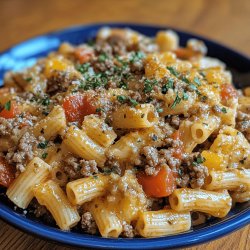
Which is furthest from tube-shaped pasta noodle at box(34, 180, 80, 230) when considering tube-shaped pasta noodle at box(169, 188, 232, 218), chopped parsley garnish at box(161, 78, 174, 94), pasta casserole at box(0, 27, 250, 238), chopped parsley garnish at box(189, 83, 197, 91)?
→ chopped parsley garnish at box(189, 83, 197, 91)

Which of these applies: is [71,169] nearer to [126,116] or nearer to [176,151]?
[126,116]

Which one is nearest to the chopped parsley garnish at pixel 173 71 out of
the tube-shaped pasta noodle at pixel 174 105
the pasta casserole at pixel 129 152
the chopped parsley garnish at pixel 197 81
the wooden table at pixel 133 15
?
the pasta casserole at pixel 129 152

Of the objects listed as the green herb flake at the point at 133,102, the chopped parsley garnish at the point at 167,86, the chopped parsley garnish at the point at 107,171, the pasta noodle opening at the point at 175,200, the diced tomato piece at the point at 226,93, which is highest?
the chopped parsley garnish at the point at 167,86

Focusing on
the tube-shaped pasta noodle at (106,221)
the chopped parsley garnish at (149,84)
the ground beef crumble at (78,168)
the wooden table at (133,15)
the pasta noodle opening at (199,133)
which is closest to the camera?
the tube-shaped pasta noodle at (106,221)

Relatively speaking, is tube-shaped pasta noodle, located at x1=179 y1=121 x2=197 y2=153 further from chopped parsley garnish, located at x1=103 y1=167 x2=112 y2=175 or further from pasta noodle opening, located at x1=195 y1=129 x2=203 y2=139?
chopped parsley garnish, located at x1=103 y1=167 x2=112 y2=175

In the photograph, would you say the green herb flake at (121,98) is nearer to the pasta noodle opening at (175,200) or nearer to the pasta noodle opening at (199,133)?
the pasta noodle opening at (199,133)

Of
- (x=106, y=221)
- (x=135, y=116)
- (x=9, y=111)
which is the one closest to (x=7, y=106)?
(x=9, y=111)
